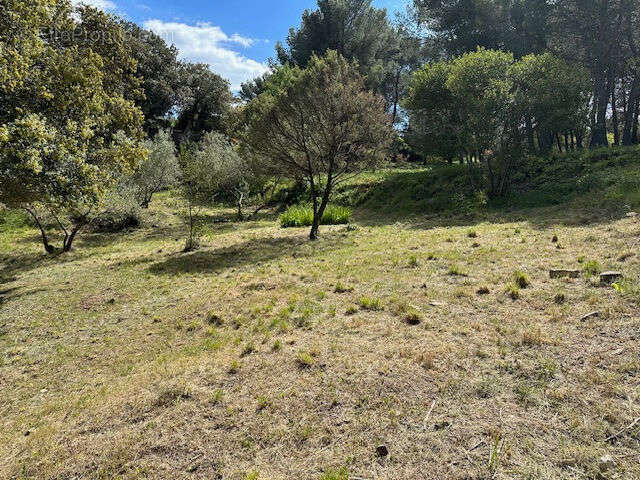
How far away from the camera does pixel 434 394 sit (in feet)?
12.5

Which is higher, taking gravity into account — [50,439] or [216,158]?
[216,158]

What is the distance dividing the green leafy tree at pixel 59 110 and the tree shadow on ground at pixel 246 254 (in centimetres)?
302

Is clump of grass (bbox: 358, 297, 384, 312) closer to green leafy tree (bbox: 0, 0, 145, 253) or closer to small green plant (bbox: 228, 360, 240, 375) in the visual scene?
A: small green plant (bbox: 228, 360, 240, 375)

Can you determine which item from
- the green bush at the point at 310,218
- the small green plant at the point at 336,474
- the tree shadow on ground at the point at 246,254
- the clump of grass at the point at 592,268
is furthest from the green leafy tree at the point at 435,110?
the small green plant at the point at 336,474

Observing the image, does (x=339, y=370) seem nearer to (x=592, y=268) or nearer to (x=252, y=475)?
(x=252, y=475)

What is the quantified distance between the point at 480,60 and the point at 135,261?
16.5 meters

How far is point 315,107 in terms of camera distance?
12977 millimetres

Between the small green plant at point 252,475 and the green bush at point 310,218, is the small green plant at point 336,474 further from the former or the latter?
the green bush at point 310,218

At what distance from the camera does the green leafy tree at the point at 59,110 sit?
7.32 meters

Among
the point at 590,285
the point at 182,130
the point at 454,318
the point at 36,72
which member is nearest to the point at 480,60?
the point at 590,285

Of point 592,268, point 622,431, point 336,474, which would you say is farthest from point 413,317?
point 592,268

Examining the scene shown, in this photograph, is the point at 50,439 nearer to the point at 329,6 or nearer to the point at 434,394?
the point at 434,394

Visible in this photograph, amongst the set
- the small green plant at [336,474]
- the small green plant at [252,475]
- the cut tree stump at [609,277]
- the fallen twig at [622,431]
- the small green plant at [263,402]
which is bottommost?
the small green plant at [252,475]

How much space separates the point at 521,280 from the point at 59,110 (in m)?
10.7
